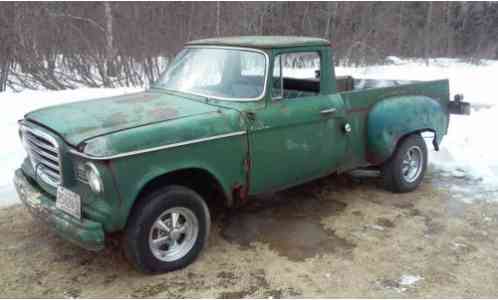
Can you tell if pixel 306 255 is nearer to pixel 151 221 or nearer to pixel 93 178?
pixel 151 221

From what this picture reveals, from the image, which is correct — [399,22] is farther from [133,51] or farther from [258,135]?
[258,135]

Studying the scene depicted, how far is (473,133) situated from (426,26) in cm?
1555

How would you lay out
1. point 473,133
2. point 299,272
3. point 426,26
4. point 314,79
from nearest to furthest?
point 299,272 → point 314,79 → point 473,133 → point 426,26

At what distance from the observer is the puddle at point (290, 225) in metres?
4.18

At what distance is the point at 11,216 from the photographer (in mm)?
4723

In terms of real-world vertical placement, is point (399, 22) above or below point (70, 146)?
above

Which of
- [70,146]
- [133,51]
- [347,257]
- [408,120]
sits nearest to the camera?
[70,146]

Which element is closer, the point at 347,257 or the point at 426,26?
the point at 347,257

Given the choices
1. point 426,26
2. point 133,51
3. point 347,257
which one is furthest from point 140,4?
point 426,26

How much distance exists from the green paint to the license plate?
0.05 metres

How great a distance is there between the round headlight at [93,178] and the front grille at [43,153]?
300 mm

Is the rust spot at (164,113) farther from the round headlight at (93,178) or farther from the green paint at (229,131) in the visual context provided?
the round headlight at (93,178)

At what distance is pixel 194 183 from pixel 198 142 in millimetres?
514

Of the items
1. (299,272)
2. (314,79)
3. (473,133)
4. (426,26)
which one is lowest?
(299,272)
